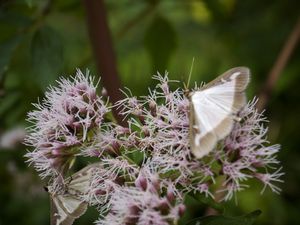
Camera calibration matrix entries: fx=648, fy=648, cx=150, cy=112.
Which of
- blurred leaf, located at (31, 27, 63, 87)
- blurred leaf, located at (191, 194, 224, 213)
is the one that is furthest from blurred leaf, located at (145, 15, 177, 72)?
blurred leaf, located at (191, 194, 224, 213)

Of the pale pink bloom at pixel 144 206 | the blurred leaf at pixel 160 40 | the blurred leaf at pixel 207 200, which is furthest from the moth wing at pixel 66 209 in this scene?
the blurred leaf at pixel 160 40

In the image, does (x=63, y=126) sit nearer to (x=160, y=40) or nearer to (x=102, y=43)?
(x=102, y=43)

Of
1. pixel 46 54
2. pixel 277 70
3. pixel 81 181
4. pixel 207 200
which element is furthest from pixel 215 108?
pixel 277 70

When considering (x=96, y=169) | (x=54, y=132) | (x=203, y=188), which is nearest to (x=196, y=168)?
(x=203, y=188)

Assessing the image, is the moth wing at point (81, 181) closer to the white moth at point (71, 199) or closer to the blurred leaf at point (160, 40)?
the white moth at point (71, 199)

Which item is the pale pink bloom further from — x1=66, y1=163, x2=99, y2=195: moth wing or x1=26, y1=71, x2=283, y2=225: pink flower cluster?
x1=66, y1=163, x2=99, y2=195: moth wing

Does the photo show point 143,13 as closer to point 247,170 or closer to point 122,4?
point 122,4
